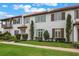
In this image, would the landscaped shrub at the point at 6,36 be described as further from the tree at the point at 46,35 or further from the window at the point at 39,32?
the tree at the point at 46,35

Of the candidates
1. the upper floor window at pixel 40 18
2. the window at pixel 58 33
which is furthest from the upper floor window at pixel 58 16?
the window at pixel 58 33

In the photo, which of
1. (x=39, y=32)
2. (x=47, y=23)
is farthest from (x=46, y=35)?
(x=47, y=23)

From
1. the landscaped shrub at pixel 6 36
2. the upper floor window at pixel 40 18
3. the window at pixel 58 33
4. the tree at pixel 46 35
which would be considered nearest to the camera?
the landscaped shrub at pixel 6 36

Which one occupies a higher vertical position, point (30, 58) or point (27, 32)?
point (27, 32)

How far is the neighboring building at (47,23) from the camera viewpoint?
26.2 metres

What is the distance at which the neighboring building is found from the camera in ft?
85.9

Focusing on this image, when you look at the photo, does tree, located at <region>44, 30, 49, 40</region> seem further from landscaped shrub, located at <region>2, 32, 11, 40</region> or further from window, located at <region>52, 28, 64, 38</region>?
landscaped shrub, located at <region>2, 32, 11, 40</region>

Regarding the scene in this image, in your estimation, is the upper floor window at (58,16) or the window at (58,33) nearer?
the window at (58,33)

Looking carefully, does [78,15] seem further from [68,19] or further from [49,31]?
[49,31]

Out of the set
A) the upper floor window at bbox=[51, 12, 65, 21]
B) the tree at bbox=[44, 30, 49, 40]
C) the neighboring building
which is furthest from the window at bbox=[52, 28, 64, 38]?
the upper floor window at bbox=[51, 12, 65, 21]

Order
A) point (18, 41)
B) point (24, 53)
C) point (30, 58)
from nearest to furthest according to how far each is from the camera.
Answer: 1. point (30, 58)
2. point (24, 53)
3. point (18, 41)

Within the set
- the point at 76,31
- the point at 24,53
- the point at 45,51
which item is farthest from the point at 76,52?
the point at 76,31

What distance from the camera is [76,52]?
61.3 ft

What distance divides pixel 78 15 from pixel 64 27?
2.02 metres
